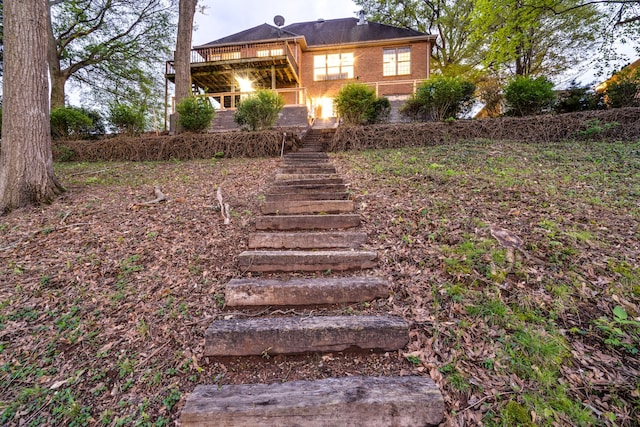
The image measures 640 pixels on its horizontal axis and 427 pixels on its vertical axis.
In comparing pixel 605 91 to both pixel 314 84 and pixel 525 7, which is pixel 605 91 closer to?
pixel 525 7

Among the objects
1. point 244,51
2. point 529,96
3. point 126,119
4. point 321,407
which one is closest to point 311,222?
point 321,407

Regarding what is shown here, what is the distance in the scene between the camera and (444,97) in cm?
840

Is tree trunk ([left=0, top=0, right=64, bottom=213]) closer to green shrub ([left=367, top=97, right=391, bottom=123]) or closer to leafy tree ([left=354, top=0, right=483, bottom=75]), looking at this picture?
green shrub ([left=367, top=97, right=391, bottom=123])

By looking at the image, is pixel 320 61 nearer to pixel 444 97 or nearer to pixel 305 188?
pixel 444 97

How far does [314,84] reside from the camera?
54.7 ft

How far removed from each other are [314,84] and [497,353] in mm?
17578

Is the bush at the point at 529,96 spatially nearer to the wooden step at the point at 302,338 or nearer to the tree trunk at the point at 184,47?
the wooden step at the point at 302,338

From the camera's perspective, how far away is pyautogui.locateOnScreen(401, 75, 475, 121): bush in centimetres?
829

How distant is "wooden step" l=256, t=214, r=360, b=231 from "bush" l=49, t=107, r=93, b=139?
10138 mm

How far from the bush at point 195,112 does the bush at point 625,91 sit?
11597mm

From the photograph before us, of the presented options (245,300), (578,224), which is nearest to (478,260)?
(578,224)

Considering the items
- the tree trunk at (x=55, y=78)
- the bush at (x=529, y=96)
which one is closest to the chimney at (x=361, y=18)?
the bush at (x=529, y=96)

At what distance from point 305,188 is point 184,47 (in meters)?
8.61

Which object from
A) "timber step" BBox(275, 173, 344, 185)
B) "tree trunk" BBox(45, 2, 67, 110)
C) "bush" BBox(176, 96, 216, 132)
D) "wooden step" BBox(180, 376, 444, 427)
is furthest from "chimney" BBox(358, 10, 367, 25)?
"wooden step" BBox(180, 376, 444, 427)
